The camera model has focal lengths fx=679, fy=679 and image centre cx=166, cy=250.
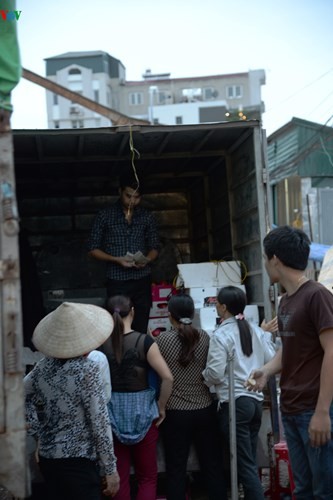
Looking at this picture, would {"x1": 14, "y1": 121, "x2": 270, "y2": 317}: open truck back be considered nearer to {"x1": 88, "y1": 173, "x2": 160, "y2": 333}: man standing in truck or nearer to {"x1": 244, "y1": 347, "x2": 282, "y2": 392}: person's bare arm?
{"x1": 88, "y1": 173, "x2": 160, "y2": 333}: man standing in truck

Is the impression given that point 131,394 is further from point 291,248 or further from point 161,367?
point 291,248

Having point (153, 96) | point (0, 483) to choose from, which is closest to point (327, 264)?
point (0, 483)

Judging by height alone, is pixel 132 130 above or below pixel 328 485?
above

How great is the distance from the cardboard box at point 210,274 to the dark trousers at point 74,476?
10.8 ft

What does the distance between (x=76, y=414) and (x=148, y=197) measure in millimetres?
6203

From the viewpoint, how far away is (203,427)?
17.9 ft

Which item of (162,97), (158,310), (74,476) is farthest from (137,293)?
(162,97)

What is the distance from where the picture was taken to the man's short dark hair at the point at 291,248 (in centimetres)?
391

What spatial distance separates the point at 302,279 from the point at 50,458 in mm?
1823

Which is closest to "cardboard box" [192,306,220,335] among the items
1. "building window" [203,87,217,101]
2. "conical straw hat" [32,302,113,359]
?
"conical straw hat" [32,302,113,359]

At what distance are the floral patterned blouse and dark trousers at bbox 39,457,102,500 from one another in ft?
0.14

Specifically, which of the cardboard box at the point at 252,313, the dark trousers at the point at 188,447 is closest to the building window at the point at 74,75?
the cardboard box at the point at 252,313

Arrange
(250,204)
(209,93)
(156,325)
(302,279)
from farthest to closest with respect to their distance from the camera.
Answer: (209,93) → (156,325) → (250,204) → (302,279)

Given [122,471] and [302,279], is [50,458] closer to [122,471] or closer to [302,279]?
[122,471]
